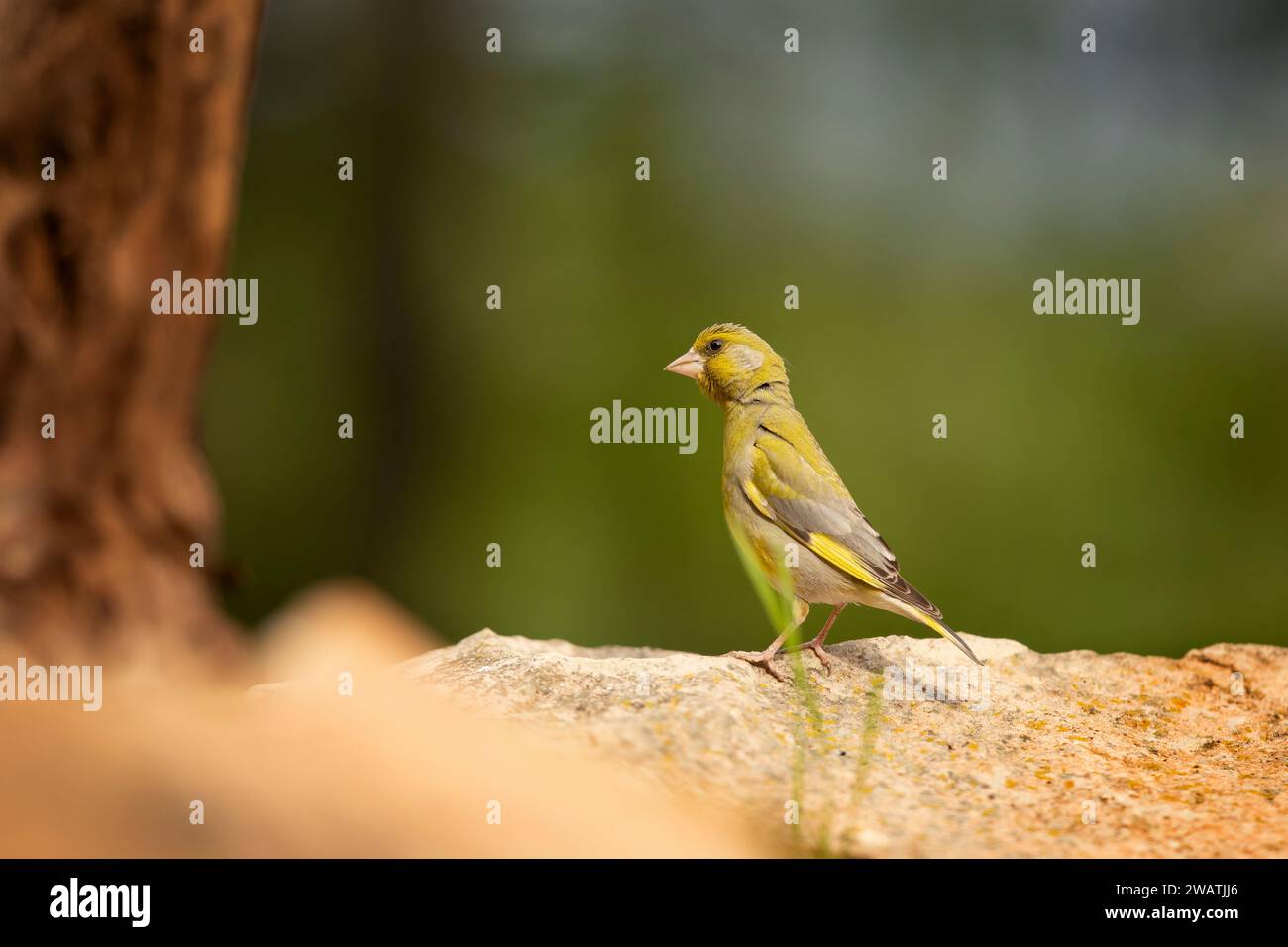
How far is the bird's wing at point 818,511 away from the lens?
317cm

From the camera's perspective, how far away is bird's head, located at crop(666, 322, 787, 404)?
3.56 metres

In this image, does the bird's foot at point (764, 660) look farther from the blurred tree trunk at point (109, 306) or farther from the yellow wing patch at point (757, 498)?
the blurred tree trunk at point (109, 306)

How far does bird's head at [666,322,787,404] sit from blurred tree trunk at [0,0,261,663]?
184cm

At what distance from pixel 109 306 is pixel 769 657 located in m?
2.45

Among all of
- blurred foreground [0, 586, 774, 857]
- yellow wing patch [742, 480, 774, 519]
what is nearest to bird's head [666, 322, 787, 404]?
yellow wing patch [742, 480, 774, 519]

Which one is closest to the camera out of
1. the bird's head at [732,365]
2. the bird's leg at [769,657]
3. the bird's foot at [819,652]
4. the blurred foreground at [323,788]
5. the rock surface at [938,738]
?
the blurred foreground at [323,788]

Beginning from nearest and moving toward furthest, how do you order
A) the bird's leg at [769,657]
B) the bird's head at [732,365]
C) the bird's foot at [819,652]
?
1. the bird's leg at [769,657]
2. the bird's foot at [819,652]
3. the bird's head at [732,365]

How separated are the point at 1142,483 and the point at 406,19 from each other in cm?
583

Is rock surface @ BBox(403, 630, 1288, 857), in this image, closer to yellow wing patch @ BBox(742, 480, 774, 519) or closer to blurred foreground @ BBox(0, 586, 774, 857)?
blurred foreground @ BBox(0, 586, 774, 857)

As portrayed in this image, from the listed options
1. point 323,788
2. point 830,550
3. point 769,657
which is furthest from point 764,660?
point 323,788

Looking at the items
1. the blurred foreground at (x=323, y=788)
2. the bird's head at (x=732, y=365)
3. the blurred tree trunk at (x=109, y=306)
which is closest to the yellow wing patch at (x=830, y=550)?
the bird's head at (x=732, y=365)

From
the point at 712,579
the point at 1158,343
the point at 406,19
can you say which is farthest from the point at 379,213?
the point at 1158,343
